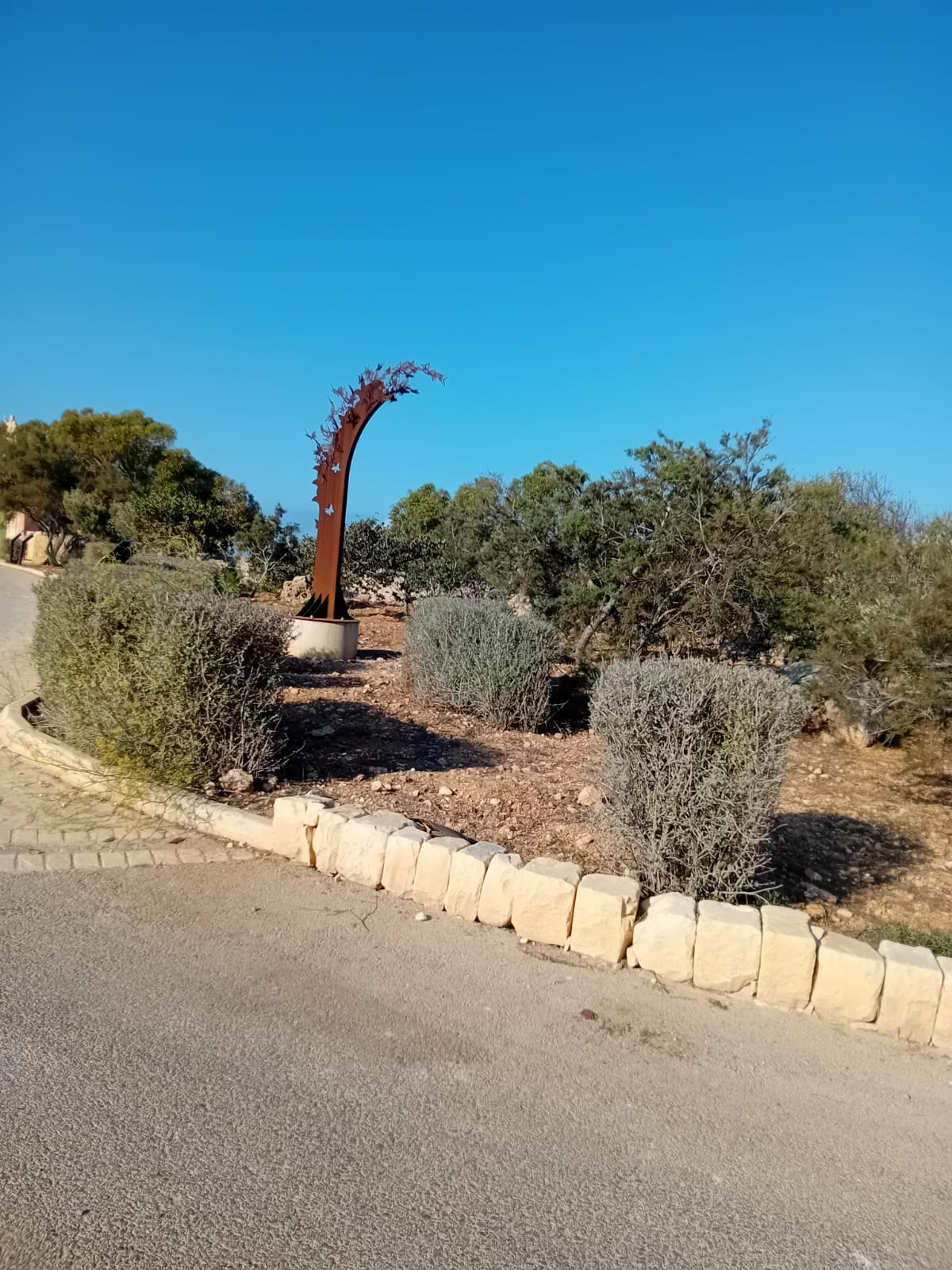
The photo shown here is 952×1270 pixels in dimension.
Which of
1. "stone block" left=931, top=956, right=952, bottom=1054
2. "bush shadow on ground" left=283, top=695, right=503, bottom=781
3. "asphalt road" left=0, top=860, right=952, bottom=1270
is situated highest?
"bush shadow on ground" left=283, top=695, right=503, bottom=781

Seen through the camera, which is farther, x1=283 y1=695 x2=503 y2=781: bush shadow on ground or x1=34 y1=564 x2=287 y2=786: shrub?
x1=283 y1=695 x2=503 y2=781: bush shadow on ground

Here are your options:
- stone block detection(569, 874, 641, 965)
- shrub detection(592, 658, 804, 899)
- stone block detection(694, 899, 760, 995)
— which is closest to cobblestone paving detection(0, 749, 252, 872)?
stone block detection(569, 874, 641, 965)

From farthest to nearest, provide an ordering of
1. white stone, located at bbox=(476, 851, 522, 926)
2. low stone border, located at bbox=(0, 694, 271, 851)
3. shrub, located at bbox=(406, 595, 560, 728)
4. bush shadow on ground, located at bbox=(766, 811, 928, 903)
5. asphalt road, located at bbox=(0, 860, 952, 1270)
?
1. shrub, located at bbox=(406, 595, 560, 728)
2. bush shadow on ground, located at bbox=(766, 811, 928, 903)
3. low stone border, located at bbox=(0, 694, 271, 851)
4. white stone, located at bbox=(476, 851, 522, 926)
5. asphalt road, located at bbox=(0, 860, 952, 1270)

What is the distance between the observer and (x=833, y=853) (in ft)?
18.2

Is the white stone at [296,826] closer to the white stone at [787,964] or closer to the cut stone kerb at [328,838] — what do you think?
the cut stone kerb at [328,838]

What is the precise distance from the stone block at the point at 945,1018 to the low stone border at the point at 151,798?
3202 mm

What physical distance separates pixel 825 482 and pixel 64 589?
1987cm

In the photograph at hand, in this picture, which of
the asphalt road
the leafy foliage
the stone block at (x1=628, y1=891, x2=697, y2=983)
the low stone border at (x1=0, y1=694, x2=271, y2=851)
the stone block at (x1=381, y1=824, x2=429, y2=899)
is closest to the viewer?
the asphalt road

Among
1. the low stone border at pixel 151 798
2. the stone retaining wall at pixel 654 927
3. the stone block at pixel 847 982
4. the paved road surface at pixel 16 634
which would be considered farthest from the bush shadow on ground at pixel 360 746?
the stone block at pixel 847 982

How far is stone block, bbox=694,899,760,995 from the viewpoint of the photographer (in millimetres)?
3557

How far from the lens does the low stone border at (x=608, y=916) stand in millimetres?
3402

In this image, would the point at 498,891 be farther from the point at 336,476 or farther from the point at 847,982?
the point at 336,476

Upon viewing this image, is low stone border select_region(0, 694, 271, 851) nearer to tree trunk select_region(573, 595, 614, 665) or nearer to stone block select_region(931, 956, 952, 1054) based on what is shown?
stone block select_region(931, 956, 952, 1054)

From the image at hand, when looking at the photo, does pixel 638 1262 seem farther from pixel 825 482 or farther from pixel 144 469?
pixel 144 469
